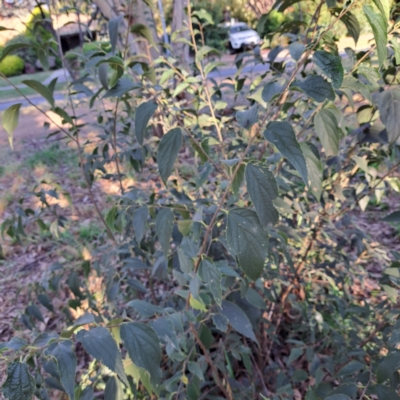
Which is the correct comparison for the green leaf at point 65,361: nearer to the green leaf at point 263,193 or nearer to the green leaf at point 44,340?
the green leaf at point 44,340

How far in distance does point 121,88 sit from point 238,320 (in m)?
0.71

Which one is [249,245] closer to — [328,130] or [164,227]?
[164,227]

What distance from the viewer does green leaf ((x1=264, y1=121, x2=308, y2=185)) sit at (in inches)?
22.4

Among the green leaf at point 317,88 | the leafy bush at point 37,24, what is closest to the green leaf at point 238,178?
the green leaf at point 317,88

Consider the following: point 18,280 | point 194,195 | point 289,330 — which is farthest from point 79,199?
point 289,330

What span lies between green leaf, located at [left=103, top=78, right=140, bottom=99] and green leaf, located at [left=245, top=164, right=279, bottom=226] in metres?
0.40

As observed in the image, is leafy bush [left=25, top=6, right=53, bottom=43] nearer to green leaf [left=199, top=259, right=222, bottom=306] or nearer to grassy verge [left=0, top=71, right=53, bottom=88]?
grassy verge [left=0, top=71, right=53, bottom=88]

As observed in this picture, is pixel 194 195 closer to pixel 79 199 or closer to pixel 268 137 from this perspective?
pixel 268 137

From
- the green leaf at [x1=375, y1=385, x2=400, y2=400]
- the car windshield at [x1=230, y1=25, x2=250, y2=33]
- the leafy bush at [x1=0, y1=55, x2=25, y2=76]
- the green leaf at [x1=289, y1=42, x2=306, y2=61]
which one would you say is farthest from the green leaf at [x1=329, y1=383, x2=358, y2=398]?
the leafy bush at [x1=0, y1=55, x2=25, y2=76]

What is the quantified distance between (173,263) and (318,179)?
0.59m

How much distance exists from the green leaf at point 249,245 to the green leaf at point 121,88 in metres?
0.44

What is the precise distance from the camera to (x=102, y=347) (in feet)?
1.88

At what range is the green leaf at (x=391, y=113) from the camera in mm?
787

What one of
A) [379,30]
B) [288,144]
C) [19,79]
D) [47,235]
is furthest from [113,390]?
[47,235]
